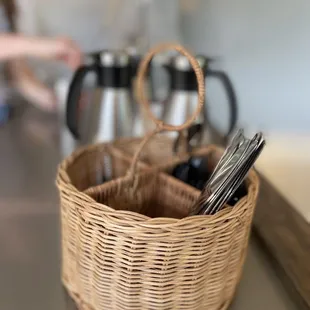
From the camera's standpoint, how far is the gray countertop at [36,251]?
0.61 metres

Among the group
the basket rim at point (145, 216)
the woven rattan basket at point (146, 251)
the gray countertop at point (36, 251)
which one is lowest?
the gray countertop at point (36, 251)

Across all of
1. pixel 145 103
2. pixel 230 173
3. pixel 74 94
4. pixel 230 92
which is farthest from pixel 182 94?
pixel 230 173

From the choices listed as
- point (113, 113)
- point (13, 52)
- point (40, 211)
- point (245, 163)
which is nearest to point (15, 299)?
point (40, 211)

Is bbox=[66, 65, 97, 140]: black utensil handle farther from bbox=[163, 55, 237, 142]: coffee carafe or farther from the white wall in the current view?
the white wall

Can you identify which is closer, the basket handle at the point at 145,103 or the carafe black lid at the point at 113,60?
the basket handle at the point at 145,103

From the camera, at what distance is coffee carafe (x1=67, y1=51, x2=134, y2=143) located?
0.88 meters

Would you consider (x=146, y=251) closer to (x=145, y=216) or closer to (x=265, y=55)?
(x=145, y=216)

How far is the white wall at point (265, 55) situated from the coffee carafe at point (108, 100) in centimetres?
24

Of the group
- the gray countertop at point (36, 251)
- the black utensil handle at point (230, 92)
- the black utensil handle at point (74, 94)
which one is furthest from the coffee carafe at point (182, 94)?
the gray countertop at point (36, 251)

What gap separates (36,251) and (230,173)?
34 cm

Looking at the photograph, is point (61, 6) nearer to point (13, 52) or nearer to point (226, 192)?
point (13, 52)

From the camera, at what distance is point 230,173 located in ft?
1.68

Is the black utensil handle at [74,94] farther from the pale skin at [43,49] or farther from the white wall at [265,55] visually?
the white wall at [265,55]

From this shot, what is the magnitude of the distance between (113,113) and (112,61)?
0.11 metres
